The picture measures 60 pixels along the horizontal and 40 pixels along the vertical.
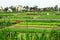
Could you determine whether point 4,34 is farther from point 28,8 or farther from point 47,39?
point 28,8

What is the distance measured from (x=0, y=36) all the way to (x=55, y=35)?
1.10m

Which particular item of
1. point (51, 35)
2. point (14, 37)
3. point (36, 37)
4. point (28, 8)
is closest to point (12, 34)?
point (14, 37)

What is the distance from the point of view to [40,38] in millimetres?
3682

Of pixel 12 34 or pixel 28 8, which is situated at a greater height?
pixel 12 34

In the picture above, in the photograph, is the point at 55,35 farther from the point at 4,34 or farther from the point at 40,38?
the point at 4,34

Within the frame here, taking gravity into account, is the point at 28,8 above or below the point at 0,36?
below

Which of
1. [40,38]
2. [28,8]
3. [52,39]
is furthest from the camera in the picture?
[28,8]

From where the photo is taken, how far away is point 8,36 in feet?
12.5

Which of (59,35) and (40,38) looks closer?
(40,38)

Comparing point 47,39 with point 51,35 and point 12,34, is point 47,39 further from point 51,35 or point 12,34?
point 12,34

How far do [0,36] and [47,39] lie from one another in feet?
2.98

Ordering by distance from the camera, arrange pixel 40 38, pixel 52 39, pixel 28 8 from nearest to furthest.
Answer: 1. pixel 40 38
2. pixel 52 39
3. pixel 28 8

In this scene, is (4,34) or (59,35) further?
(59,35)

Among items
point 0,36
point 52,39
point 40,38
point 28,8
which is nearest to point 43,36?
point 40,38
